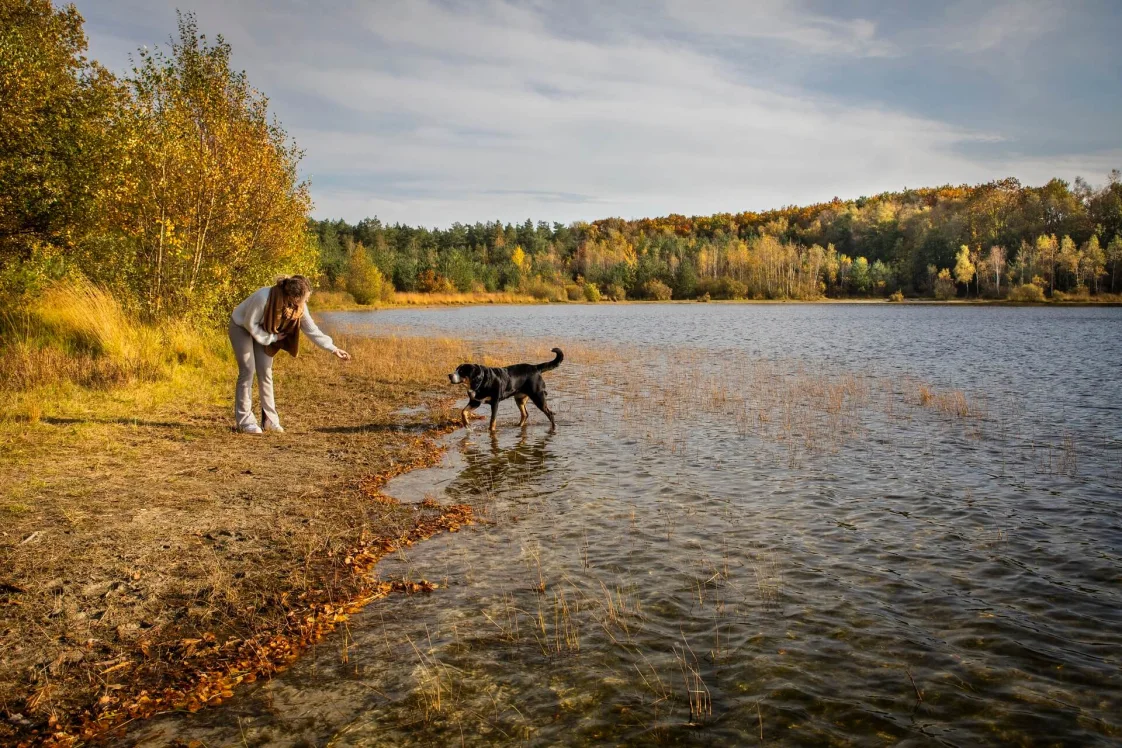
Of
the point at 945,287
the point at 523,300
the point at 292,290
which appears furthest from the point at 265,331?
the point at 945,287

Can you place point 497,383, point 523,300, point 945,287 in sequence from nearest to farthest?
point 497,383 → point 945,287 → point 523,300

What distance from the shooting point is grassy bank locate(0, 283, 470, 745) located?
3951 mm

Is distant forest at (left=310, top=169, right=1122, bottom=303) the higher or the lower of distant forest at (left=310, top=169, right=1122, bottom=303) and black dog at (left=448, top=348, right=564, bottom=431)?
the higher

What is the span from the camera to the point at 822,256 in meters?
119

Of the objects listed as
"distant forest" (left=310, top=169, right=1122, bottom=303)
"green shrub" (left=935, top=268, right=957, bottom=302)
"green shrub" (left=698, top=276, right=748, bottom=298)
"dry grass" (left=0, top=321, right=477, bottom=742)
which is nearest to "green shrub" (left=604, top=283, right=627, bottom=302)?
"distant forest" (left=310, top=169, right=1122, bottom=303)

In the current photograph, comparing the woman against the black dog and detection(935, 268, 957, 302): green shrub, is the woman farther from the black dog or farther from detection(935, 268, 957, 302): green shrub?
detection(935, 268, 957, 302): green shrub

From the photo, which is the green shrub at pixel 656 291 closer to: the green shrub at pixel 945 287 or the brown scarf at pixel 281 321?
the green shrub at pixel 945 287

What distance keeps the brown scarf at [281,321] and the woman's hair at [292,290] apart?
5cm

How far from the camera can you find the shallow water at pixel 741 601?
380 cm

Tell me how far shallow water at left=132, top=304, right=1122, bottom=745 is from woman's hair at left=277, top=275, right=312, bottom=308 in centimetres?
303

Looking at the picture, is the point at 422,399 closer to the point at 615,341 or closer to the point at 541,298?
the point at 615,341

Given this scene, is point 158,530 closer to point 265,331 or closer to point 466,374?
point 265,331

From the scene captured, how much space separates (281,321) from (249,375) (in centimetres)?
102

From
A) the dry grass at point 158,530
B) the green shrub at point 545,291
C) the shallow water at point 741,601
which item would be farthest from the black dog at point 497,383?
the green shrub at point 545,291
